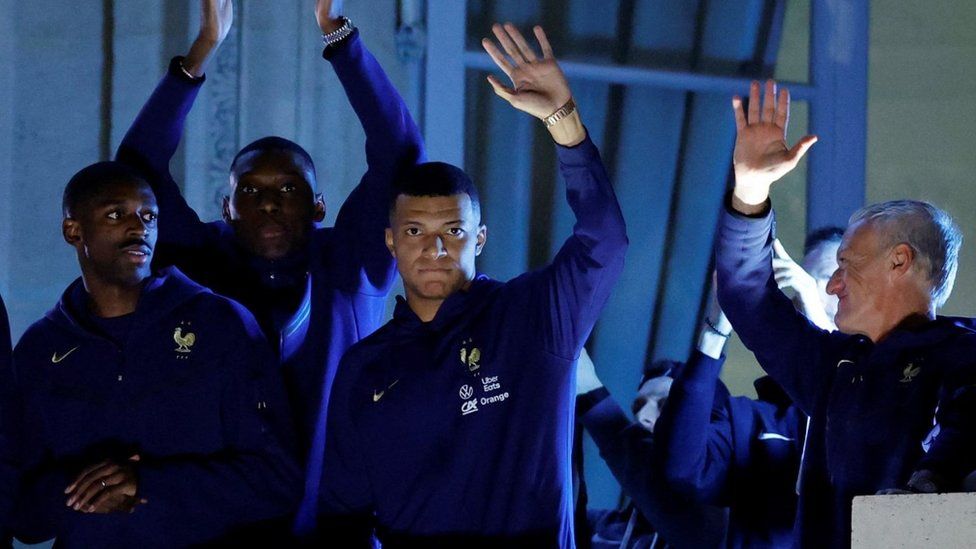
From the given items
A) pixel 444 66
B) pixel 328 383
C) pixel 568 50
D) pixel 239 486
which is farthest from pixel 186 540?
pixel 568 50

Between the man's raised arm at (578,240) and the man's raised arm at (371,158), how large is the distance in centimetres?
46

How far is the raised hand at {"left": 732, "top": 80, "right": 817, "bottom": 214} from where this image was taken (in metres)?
2.77

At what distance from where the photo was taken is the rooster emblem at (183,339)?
2846 mm

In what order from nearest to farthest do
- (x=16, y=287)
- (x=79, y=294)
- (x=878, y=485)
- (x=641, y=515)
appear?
(x=878, y=485), (x=79, y=294), (x=641, y=515), (x=16, y=287)

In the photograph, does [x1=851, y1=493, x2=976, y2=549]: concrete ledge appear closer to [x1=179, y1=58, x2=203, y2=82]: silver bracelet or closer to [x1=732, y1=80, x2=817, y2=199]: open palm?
[x1=732, y1=80, x2=817, y2=199]: open palm

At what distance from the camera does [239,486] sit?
9.04 feet

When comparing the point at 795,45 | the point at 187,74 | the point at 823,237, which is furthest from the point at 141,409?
the point at 795,45

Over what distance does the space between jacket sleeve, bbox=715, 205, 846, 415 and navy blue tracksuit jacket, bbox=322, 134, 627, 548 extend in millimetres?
301

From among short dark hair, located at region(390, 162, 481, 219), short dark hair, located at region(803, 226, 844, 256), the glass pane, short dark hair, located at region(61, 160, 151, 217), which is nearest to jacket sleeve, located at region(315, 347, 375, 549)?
short dark hair, located at region(390, 162, 481, 219)

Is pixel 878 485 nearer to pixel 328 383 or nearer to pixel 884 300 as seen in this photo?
pixel 884 300

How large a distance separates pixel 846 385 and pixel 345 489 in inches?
34.6

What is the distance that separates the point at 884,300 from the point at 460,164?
5.96 ft

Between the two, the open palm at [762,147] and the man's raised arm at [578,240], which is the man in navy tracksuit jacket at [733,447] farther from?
the man's raised arm at [578,240]

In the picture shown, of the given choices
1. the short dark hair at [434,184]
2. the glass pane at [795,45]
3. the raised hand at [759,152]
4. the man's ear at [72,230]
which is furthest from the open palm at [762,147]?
the glass pane at [795,45]
